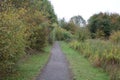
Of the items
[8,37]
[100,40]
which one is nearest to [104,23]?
[100,40]

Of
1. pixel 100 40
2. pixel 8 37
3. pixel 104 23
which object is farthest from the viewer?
pixel 104 23

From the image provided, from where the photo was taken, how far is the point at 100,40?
3231cm

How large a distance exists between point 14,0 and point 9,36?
13.6m

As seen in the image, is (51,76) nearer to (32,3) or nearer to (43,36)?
(43,36)

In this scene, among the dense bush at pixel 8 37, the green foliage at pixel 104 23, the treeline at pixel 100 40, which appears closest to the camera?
the dense bush at pixel 8 37

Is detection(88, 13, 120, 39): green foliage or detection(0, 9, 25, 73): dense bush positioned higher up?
detection(88, 13, 120, 39): green foliage

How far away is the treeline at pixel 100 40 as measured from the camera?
59.8ft

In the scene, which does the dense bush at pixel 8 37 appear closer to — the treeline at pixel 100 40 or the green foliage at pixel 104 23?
the treeline at pixel 100 40

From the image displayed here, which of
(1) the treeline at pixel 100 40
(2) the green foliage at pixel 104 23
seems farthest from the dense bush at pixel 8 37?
(2) the green foliage at pixel 104 23

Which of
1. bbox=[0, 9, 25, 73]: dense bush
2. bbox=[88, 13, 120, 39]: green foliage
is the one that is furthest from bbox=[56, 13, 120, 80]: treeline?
bbox=[0, 9, 25, 73]: dense bush

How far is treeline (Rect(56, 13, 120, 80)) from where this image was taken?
18219 millimetres

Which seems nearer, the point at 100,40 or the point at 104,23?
the point at 100,40

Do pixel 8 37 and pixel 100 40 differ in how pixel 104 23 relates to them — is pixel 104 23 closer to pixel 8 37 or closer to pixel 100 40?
pixel 100 40

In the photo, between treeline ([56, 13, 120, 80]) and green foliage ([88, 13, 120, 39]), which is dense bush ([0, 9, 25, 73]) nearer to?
treeline ([56, 13, 120, 80])
